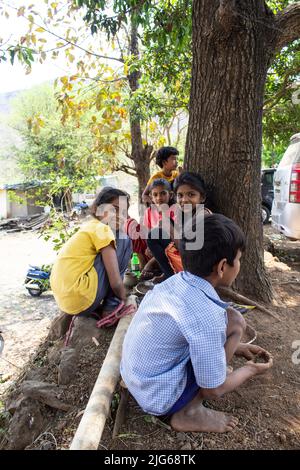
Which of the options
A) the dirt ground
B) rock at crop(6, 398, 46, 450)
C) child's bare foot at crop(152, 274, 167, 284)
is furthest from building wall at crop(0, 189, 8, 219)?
rock at crop(6, 398, 46, 450)

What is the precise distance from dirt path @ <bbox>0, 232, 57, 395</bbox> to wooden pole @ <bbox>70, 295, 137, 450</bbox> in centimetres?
278

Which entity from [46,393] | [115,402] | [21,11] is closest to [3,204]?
[21,11]

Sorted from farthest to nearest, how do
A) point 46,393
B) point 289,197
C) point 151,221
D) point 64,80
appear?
point 64,80, point 289,197, point 151,221, point 46,393

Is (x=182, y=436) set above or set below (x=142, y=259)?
below

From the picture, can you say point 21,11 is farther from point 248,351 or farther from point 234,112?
point 248,351

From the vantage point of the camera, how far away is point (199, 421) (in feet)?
5.95

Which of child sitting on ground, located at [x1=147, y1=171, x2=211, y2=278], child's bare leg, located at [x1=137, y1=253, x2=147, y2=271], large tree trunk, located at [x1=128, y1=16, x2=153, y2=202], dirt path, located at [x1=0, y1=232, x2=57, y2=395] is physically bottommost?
dirt path, located at [x1=0, y1=232, x2=57, y2=395]

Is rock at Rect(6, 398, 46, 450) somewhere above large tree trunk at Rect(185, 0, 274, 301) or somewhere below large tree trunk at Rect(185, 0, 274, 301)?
below

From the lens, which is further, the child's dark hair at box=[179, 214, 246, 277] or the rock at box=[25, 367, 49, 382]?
the rock at box=[25, 367, 49, 382]

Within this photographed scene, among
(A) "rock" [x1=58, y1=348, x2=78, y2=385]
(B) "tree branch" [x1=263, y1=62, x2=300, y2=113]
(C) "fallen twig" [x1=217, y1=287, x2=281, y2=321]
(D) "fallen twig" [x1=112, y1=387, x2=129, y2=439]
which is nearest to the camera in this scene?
(D) "fallen twig" [x1=112, y1=387, x2=129, y2=439]

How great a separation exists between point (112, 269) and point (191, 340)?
1.41 m

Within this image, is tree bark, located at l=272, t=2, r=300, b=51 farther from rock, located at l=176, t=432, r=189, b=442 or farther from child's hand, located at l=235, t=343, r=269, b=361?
rock, located at l=176, t=432, r=189, b=442

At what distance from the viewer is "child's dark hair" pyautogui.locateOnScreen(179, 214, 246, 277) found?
5.89 feet
